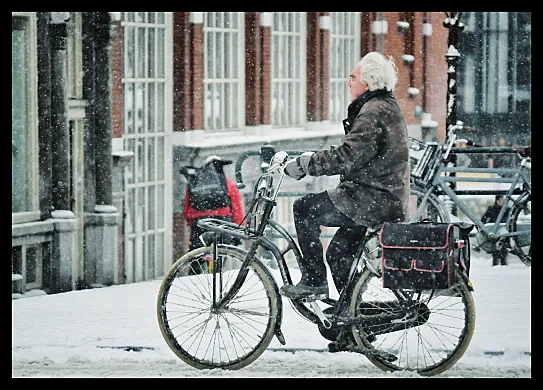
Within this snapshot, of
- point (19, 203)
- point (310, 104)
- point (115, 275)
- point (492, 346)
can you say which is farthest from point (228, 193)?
point (492, 346)

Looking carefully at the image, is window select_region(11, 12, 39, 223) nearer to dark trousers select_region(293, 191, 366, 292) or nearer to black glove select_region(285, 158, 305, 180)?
black glove select_region(285, 158, 305, 180)

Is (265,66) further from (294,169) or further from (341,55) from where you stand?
(294,169)

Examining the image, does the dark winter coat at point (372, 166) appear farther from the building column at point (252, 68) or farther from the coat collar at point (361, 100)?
the building column at point (252, 68)

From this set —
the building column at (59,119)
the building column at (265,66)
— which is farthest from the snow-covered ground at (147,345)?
the building column at (265,66)

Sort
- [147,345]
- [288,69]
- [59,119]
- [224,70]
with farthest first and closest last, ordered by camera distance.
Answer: [288,69] < [224,70] < [59,119] < [147,345]

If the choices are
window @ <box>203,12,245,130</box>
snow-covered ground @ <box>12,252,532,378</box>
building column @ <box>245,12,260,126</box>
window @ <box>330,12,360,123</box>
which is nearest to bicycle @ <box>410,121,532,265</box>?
snow-covered ground @ <box>12,252,532,378</box>

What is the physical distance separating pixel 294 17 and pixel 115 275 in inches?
214

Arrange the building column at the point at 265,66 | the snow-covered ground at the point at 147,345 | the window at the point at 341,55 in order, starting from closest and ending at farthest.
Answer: the snow-covered ground at the point at 147,345 < the building column at the point at 265,66 < the window at the point at 341,55

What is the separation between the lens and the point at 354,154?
6.95 meters

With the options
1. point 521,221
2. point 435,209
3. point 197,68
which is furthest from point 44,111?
point 521,221

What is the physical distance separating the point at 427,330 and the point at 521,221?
13.7ft

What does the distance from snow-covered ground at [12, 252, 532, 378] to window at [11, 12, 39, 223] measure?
1851 mm

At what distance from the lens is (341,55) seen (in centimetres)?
1783

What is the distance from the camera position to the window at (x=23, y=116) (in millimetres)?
11148
